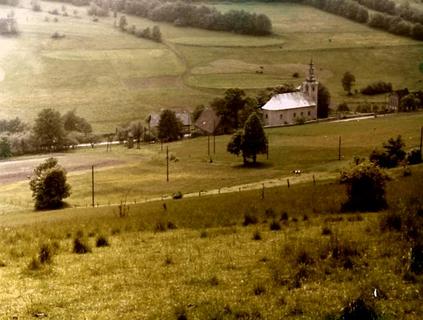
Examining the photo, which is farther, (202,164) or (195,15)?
(195,15)

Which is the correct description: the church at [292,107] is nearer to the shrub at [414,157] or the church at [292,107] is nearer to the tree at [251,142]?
the tree at [251,142]

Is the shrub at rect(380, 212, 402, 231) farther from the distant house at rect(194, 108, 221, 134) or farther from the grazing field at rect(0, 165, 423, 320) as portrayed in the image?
the distant house at rect(194, 108, 221, 134)

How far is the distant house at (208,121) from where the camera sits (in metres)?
95.8

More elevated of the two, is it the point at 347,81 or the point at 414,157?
the point at 347,81

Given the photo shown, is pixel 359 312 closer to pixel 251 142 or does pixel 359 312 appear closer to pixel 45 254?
pixel 45 254

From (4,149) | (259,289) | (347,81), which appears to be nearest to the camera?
(259,289)

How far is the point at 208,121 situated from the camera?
97.9 metres

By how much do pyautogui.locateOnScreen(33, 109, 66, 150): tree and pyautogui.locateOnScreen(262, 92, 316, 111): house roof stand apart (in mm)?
33540

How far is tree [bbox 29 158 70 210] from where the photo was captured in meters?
50.8

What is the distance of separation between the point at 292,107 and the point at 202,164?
38.2 m

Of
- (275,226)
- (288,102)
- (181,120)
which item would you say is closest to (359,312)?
(275,226)

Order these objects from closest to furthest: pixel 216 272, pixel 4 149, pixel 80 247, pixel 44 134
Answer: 1. pixel 216 272
2. pixel 80 247
3. pixel 4 149
4. pixel 44 134

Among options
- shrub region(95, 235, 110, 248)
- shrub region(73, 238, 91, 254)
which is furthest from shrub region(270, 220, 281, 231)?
shrub region(73, 238, 91, 254)

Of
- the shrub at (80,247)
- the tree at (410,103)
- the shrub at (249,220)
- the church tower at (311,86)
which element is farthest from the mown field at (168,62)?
the shrub at (80,247)
